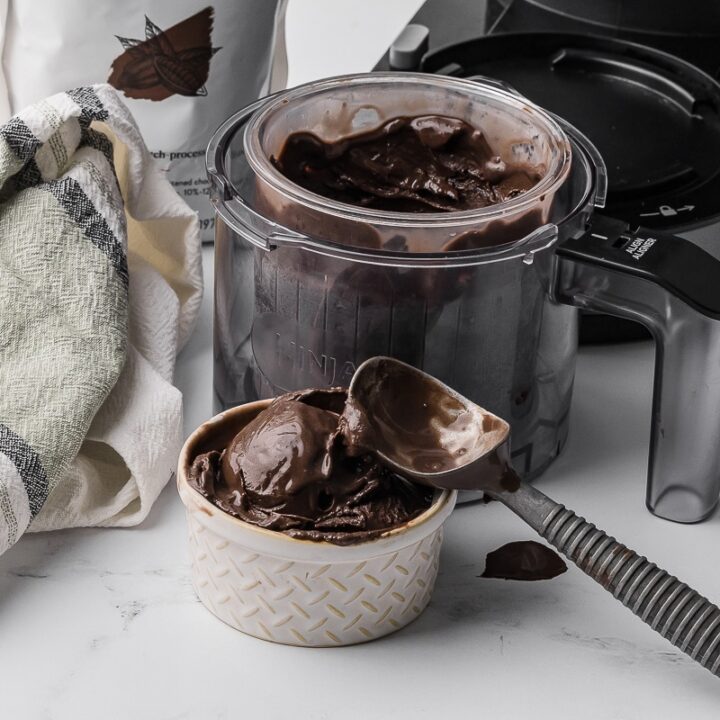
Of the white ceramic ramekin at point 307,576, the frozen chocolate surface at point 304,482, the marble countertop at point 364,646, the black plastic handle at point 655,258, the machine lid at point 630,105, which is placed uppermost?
the black plastic handle at point 655,258

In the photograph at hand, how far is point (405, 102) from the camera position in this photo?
2.72 ft

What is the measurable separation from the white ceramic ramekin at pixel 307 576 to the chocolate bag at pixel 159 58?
333mm

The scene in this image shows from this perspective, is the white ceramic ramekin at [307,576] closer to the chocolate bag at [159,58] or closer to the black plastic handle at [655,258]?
the black plastic handle at [655,258]

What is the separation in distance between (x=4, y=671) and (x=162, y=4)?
0.47 m

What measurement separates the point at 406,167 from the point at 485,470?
0.24 m

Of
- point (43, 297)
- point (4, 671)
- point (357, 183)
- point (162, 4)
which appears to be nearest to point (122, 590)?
point (4, 671)

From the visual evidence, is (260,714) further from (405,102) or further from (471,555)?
(405,102)

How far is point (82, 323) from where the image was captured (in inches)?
30.7

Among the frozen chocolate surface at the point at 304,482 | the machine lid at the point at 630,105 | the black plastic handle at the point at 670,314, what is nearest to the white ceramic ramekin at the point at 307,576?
the frozen chocolate surface at the point at 304,482

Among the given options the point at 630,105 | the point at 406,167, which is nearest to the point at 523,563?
the point at 406,167

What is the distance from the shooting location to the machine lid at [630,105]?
0.88m

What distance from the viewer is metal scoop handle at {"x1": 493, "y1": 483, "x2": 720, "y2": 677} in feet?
2.08

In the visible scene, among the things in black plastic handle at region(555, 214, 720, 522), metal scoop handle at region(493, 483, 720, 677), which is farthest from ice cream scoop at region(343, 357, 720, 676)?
black plastic handle at region(555, 214, 720, 522)

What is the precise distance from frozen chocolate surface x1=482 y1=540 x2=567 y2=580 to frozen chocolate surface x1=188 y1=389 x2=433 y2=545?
9cm
